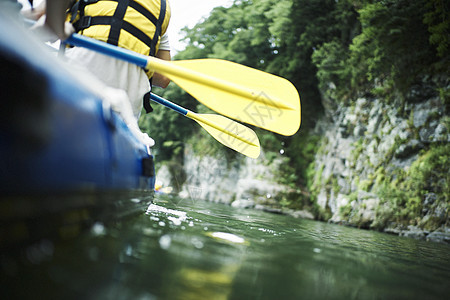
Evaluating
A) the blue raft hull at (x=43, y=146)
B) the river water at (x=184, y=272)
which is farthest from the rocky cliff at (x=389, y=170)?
the blue raft hull at (x=43, y=146)

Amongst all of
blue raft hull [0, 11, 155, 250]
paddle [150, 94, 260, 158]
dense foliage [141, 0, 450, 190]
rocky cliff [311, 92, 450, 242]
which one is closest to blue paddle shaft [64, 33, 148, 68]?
blue raft hull [0, 11, 155, 250]

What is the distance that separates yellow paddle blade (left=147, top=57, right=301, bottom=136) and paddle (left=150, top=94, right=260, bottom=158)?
1.03 meters

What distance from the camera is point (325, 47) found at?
28.6 ft

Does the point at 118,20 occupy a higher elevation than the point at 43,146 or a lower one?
higher

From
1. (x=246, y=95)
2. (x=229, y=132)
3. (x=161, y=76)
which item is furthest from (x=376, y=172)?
(x=161, y=76)

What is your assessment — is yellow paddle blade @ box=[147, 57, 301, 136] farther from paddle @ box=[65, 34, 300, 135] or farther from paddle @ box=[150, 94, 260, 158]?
paddle @ box=[150, 94, 260, 158]

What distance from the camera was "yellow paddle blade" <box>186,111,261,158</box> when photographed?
3.31m

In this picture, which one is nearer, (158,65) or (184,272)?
(184,272)

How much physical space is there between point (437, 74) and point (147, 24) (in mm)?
6378

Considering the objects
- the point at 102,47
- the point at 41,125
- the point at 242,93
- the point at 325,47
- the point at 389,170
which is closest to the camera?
the point at 41,125

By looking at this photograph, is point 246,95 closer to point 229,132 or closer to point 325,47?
point 229,132

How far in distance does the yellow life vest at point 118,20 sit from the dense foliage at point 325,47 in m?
5.62

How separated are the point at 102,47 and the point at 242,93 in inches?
38.1

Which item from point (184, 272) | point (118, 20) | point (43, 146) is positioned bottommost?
point (184, 272)
